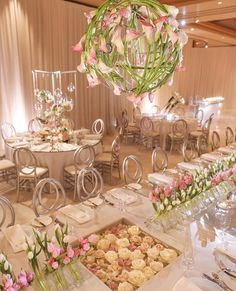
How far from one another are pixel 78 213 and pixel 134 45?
4.75 ft

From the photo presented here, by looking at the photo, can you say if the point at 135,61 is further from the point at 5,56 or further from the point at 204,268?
the point at 5,56

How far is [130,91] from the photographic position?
59.5 inches

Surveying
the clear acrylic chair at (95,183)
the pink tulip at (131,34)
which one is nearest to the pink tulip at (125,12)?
the pink tulip at (131,34)

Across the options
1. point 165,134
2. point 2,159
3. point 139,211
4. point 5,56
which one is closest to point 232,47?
point 165,134

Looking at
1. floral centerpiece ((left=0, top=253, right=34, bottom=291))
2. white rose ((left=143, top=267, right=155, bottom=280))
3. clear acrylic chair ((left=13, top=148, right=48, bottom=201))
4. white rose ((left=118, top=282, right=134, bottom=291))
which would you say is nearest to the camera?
floral centerpiece ((left=0, top=253, right=34, bottom=291))

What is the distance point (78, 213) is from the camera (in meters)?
2.28

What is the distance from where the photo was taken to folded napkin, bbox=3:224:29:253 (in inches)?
72.2

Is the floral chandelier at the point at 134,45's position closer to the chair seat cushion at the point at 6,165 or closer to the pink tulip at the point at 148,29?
the pink tulip at the point at 148,29

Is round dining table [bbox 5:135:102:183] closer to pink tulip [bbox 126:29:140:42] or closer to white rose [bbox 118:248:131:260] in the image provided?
white rose [bbox 118:248:131:260]

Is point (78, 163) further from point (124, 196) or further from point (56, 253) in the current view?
point (56, 253)

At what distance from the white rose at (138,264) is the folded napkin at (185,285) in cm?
25

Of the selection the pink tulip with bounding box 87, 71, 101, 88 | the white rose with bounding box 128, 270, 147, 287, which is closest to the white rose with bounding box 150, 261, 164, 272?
the white rose with bounding box 128, 270, 147, 287

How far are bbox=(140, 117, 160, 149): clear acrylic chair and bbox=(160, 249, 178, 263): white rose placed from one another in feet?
16.9

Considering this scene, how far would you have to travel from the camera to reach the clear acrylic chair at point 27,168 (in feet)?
13.3
